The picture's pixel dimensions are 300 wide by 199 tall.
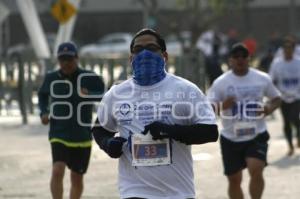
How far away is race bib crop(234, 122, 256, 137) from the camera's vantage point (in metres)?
8.84

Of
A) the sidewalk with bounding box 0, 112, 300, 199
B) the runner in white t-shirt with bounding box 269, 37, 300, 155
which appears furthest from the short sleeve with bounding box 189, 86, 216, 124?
the runner in white t-shirt with bounding box 269, 37, 300, 155

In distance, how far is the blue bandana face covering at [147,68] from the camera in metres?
5.34

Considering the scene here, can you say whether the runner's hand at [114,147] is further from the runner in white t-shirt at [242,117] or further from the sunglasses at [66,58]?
the sunglasses at [66,58]

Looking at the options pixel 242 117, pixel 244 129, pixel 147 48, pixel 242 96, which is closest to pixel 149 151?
pixel 147 48

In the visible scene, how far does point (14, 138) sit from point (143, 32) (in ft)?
37.0

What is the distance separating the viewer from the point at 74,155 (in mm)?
8898

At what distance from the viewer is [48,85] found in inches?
357

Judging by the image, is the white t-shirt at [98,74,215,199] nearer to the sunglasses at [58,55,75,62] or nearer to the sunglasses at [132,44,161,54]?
the sunglasses at [132,44,161,54]

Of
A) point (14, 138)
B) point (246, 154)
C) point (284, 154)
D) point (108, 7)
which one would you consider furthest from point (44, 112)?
point (108, 7)

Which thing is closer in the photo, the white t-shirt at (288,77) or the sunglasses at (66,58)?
the sunglasses at (66,58)

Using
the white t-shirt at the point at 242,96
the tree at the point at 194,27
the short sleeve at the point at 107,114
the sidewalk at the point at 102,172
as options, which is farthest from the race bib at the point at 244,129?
the tree at the point at 194,27

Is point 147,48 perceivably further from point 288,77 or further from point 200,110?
point 288,77

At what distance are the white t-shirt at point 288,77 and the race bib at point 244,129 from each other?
509 centimetres

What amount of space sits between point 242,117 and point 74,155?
1.76 metres
